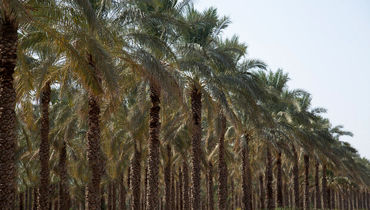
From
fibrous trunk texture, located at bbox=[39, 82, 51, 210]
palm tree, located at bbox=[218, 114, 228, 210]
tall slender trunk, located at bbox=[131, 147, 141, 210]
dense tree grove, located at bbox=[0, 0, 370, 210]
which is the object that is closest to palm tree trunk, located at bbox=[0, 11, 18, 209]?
dense tree grove, located at bbox=[0, 0, 370, 210]

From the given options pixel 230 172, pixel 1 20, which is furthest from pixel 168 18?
pixel 230 172

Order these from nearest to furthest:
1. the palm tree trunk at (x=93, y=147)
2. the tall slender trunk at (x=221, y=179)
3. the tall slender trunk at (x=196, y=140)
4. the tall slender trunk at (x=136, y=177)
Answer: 1. the palm tree trunk at (x=93, y=147)
2. the tall slender trunk at (x=196, y=140)
3. the tall slender trunk at (x=221, y=179)
4. the tall slender trunk at (x=136, y=177)

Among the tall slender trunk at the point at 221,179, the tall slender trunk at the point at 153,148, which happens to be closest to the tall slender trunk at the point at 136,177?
the tall slender trunk at the point at 221,179

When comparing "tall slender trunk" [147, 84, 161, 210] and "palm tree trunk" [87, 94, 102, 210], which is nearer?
"palm tree trunk" [87, 94, 102, 210]

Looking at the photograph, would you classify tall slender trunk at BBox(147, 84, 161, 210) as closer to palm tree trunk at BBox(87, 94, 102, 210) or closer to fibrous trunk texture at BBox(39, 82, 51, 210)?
palm tree trunk at BBox(87, 94, 102, 210)

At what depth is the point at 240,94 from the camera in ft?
80.5

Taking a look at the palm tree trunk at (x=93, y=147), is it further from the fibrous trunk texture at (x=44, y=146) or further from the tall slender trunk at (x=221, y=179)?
the tall slender trunk at (x=221, y=179)

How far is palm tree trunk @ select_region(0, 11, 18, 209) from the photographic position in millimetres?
12367

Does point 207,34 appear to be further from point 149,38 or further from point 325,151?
point 325,151

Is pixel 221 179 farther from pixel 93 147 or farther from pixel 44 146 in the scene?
pixel 93 147

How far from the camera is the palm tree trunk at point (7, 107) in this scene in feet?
40.6

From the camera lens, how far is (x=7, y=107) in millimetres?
12500

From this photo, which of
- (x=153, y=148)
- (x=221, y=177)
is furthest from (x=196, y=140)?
(x=221, y=177)

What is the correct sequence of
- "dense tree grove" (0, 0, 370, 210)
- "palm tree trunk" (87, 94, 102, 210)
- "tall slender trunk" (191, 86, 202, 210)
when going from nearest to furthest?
"dense tree grove" (0, 0, 370, 210) → "palm tree trunk" (87, 94, 102, 210) → "tall slender trunk" (191, 86, 202, 210)
